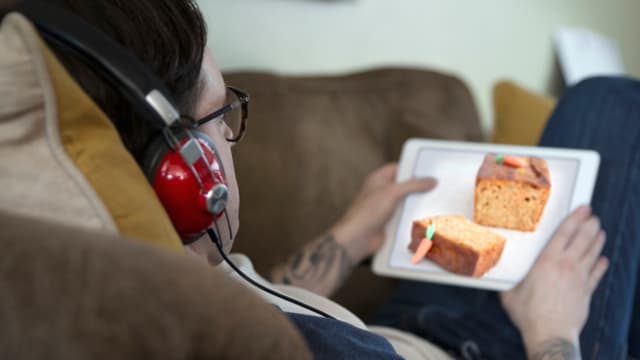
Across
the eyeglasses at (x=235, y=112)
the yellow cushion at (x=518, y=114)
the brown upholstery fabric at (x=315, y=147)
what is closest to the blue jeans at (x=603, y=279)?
the brown upholstery fabric at (x=315, y=147)

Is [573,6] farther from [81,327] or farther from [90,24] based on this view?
[81,327]

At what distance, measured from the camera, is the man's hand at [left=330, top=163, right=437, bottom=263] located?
1.21 metres

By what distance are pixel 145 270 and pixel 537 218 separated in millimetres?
706

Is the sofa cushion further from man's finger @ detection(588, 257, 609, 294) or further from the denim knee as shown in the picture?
the denim knee

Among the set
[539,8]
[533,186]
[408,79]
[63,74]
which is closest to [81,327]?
[63,74]

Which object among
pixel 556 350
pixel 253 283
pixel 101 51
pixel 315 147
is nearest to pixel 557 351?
pixel 556 350

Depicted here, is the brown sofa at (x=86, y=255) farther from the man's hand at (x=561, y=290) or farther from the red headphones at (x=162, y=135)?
the man's hand at (x=561, y=290)

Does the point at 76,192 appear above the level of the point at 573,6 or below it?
above

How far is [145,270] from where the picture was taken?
0.42 m

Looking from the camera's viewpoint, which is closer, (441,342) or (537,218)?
(537,218)

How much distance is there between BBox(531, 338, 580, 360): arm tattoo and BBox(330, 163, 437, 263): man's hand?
0.30 meters

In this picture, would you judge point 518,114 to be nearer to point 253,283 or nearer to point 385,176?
point 385,176

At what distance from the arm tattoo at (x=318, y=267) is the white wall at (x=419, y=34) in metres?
0.48

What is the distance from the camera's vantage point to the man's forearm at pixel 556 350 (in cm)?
101
